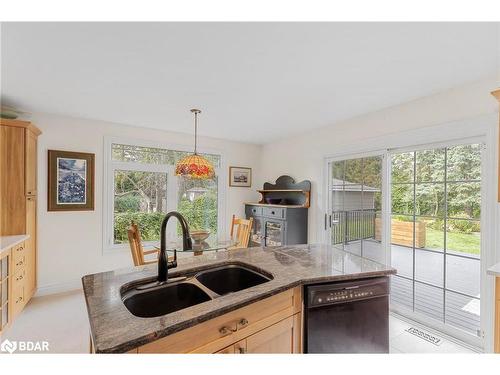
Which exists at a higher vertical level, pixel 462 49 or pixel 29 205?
pixel 462 49

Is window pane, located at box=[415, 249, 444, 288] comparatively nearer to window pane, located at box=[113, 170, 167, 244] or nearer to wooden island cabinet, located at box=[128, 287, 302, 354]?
wooden island cabinet, located at box=[128, 287, 302, 354]

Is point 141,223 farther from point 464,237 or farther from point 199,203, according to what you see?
point 464,237

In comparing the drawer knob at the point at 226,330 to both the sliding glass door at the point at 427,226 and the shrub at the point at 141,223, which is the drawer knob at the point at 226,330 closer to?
the sliding glass door at the point at 427,226

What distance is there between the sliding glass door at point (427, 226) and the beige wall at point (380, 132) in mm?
185

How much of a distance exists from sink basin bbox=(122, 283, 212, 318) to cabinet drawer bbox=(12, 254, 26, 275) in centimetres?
218

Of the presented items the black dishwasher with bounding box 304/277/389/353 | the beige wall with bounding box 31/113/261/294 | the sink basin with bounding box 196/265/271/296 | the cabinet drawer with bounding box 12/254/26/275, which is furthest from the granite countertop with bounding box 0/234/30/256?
the black dishwasher with bounding box 304/277/389/353

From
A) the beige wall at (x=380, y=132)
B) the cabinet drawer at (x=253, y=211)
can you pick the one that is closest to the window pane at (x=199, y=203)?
the cabinet drawer at (x=253, y=211)

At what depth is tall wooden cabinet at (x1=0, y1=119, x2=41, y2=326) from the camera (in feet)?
8.20

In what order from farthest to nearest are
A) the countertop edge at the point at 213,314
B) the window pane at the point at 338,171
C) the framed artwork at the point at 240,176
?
the framed artwork at the point at 240,176 < the window pane at the point at 338,171 < the countertop edge at the point at 213,314

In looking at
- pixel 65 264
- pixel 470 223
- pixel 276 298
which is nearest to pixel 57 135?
pixel 65 264

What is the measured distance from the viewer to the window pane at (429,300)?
94.5 inches
